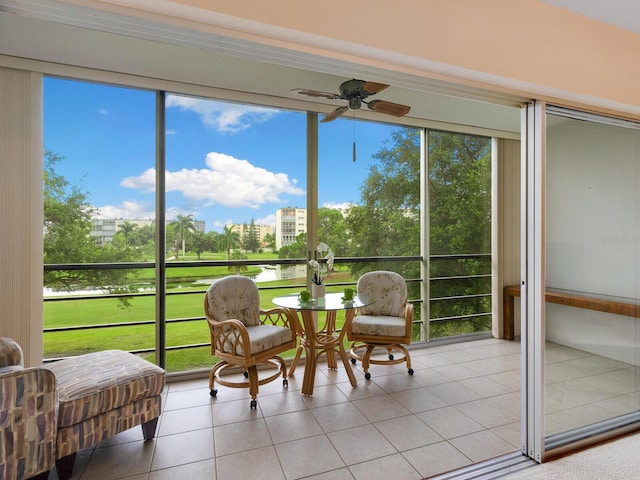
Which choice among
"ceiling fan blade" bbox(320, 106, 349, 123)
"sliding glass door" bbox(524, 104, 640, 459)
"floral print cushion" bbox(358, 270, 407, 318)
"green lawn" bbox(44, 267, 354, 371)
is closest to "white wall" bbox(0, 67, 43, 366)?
"green lawn" bbox(44, 267, 354, 371)

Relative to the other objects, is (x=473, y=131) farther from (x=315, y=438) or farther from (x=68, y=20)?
(x=68, y=20)

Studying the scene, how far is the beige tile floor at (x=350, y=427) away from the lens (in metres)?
2.04

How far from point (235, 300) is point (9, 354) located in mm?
1605

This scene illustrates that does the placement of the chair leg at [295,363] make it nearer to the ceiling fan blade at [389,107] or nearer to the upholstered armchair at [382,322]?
the upholstered armchair at [382,322]

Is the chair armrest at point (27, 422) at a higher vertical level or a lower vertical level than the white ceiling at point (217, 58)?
lower

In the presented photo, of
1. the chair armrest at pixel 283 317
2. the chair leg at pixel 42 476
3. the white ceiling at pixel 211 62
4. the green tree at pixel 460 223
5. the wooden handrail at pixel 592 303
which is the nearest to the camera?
the white ceiling at pixel 211 62

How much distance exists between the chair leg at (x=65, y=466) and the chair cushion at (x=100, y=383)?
0.68 ft

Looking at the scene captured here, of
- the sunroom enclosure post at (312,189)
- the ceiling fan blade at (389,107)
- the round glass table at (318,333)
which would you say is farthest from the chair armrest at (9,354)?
the ceiling fan blade at (389,107)

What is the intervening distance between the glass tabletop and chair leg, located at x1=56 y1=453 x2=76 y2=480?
1.66 m

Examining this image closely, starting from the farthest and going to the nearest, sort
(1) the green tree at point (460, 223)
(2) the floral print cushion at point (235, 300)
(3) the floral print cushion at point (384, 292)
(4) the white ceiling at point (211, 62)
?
(1) the green tree at point (460, 223), (3) the floral print cushion at point (384, 292), (2) the floral print cushion at point (235, 300), (4) the white ceiling at point (211, 62)

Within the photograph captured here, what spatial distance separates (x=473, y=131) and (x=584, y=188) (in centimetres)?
242

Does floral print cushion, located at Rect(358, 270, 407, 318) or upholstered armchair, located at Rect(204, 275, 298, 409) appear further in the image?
floral print cushion, located at Rect(358, 270, 407, 318)

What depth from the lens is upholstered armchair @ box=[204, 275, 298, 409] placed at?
9.23ft

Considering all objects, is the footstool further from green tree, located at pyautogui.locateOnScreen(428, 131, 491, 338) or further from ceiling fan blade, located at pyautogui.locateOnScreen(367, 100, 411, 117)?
green tree, located at pyautogui.locateOnScreen(428, 131, 491, 338)
